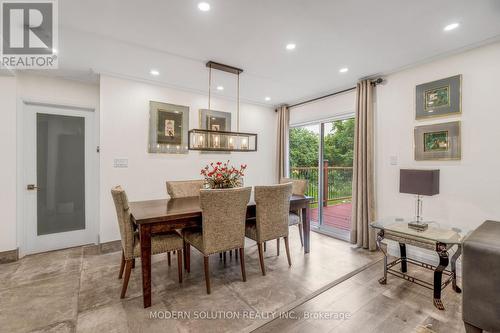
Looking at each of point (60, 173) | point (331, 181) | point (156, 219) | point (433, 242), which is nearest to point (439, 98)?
point (433, 242)

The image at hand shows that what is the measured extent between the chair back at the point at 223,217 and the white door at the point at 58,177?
8.08ft

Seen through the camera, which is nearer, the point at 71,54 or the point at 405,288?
the point at 405,288

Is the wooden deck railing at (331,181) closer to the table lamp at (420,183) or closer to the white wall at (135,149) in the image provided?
the table lamp at (420,183)

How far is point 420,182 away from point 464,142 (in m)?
0.79

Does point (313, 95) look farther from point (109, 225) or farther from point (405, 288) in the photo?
point (109, 225)

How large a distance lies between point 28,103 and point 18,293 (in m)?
2.50

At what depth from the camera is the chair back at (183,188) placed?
3307 millimetres

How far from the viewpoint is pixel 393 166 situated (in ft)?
10.7

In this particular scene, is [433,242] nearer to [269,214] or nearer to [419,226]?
[419,226]

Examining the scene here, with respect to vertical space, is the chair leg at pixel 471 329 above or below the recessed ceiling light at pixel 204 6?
below

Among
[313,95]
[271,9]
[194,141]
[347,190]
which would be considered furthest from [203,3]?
[347,190]

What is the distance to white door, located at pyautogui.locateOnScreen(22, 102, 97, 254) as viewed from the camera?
3285 mm

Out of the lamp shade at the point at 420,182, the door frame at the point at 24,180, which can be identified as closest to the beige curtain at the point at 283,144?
the lamp shade at the point at 420,182

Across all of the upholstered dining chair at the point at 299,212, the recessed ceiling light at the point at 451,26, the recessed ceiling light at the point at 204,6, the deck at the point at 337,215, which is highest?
the recessed ceiling light at the point at 204,6
